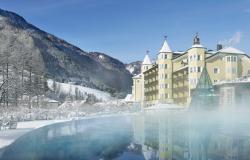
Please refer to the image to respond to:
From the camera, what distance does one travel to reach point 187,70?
6481cm

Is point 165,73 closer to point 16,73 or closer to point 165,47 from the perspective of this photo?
point 165,47

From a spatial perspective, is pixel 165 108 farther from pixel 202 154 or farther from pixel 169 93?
pixel 202 154

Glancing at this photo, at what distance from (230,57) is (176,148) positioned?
42.4 m

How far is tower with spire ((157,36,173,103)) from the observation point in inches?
2852

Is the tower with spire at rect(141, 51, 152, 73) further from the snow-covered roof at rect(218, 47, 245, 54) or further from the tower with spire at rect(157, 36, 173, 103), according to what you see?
the snow-covered roof at rect(218, 47, 245, 54)

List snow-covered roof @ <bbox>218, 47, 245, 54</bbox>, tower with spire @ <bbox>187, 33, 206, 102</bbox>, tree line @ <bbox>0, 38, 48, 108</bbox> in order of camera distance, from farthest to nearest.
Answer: tower with spire @ <bbox>187, 33, 206, 102</bbox> → snow-covered roof @ <bbox>218, 47, 245, 54</bbox> → tree line @ <bbox>0, 38, 48, 108</bbox>

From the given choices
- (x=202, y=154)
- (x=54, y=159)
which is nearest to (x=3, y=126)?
(x=54, y=159)

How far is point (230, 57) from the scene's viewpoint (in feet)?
188

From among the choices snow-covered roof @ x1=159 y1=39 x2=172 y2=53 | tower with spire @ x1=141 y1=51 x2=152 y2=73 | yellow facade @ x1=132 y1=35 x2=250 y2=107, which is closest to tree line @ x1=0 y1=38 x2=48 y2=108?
yellow facade @ x1=132 y1=35 x2=250 y2=107

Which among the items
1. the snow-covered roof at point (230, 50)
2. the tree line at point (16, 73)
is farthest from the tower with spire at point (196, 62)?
the tree line at point (16, 73)

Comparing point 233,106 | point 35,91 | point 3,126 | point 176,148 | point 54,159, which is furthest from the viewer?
point 35,91

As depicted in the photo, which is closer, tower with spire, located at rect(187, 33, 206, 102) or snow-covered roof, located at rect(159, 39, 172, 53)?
tower with spire, located at rect(187, 33, 206, 102)

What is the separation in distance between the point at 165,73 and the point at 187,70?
8.48m

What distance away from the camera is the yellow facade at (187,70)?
57869mm
